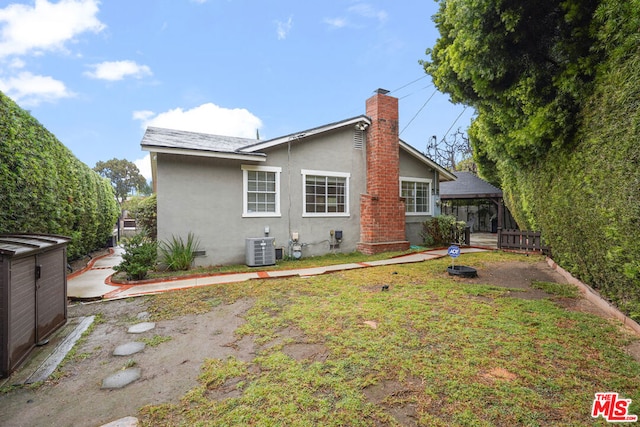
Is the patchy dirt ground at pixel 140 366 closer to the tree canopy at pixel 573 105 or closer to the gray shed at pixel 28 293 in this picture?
the gray shed at pixel 28 293

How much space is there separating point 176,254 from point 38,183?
3136mm

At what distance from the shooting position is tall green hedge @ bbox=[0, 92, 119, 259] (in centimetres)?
504

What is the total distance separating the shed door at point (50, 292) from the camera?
131 inches

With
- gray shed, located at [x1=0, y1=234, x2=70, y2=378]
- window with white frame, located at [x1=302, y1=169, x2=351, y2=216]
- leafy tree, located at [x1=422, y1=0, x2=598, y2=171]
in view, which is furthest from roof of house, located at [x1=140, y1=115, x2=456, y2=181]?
leafy tree, located at [x1=422, y1=0, x2=598, y2=171]

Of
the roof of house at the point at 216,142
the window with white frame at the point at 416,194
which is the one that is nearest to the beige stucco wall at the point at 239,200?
the roof of house at the point at 216,142

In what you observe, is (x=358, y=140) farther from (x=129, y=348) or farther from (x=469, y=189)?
(x=469, y=189)


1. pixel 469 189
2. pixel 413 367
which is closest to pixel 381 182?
pixel 413 367

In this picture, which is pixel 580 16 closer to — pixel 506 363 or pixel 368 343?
pixel 506 363

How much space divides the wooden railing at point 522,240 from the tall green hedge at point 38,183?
41.3 ft

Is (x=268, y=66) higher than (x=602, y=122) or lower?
higher

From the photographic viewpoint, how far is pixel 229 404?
2209 mm

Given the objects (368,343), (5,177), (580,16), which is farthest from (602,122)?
(5,177)

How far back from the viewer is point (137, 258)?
637 centimetres

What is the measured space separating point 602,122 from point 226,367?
5454 millimetres
